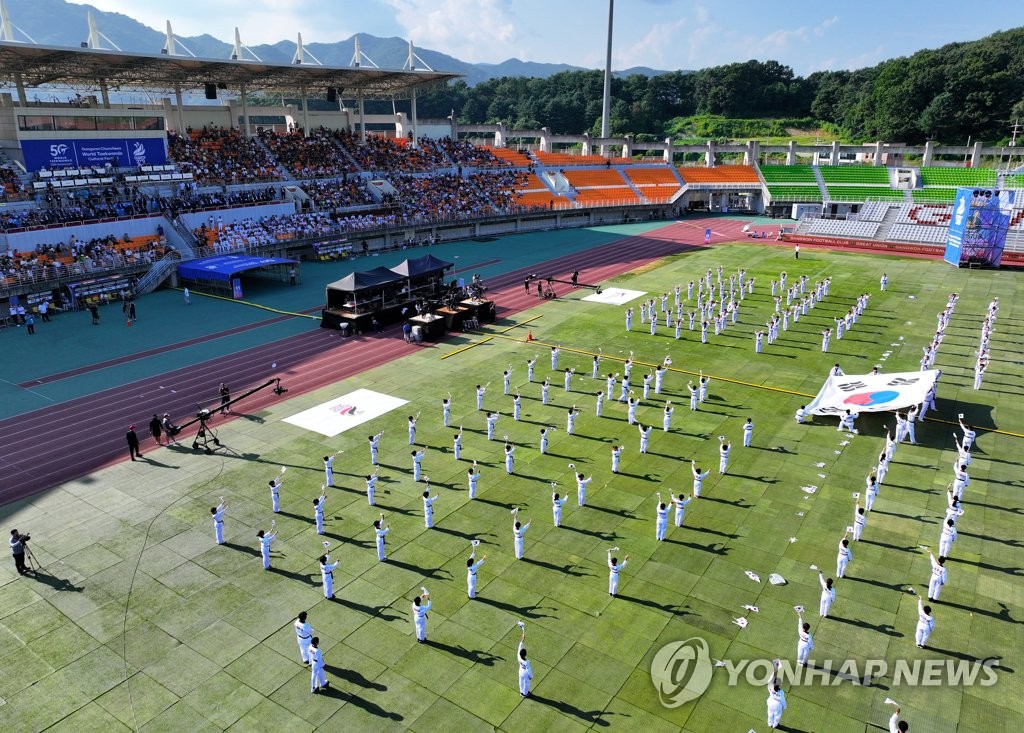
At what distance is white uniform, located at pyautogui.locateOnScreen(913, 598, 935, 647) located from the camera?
11566 millimetres

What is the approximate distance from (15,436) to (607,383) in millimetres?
18978

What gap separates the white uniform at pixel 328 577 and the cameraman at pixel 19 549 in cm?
655

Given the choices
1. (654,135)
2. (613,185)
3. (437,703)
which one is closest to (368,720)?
(437,703)

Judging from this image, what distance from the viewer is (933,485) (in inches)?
680

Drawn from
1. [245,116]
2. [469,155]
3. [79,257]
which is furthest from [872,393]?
[469,155]

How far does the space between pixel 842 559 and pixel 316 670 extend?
10.1 metres

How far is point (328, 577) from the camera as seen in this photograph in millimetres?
13391

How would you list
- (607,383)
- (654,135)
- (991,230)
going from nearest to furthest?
(607,383)
(991,230)
(654,135)

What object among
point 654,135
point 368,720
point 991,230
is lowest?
point 368,720

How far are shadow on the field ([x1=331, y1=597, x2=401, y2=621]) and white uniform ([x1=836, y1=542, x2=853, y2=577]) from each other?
8.68 meters

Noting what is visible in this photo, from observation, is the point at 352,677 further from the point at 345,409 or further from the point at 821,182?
the point at 821,182

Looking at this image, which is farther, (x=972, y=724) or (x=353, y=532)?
(x=353, y=532)

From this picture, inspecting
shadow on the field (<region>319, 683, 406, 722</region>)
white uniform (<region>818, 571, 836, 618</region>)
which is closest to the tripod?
shadow on the field (<region>319, 683, 406, 722</region>)

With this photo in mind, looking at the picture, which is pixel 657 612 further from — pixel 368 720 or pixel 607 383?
pixel 607 383
